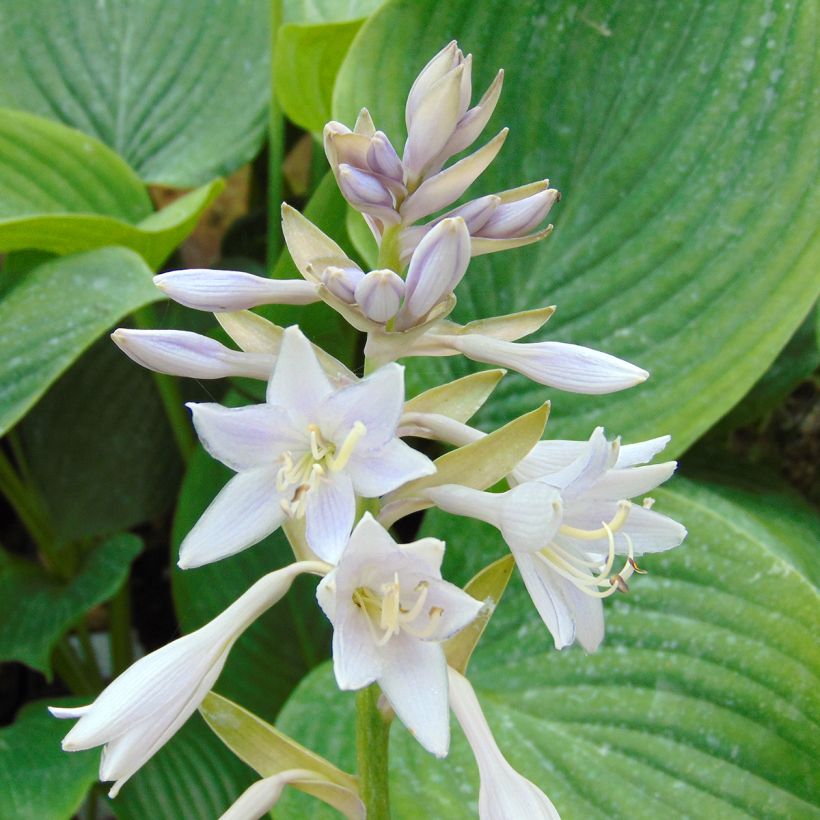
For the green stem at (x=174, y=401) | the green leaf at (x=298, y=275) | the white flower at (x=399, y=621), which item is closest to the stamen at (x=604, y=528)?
the white flower at (x=399, y=621)

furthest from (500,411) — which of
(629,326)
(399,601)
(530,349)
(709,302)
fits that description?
(399,601)

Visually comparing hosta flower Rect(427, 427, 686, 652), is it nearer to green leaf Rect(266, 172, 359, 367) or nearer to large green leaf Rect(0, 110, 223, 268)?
green leaf Rect(266, 172, 359, 367)

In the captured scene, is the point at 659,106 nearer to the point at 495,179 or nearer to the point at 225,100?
the point at 495,179

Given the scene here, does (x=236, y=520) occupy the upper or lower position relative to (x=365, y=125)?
lower

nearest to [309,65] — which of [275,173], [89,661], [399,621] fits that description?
[275,173]

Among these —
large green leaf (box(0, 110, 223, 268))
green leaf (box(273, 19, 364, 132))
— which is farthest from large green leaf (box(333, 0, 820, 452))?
large green leaf (box(0, 110, 223, 268))

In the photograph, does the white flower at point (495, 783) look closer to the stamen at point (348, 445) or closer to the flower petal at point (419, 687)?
the flower petal at point (419, 687)

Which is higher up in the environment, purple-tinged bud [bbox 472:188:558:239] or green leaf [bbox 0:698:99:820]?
purple-tinged bud [bbox 472:188:558:239]

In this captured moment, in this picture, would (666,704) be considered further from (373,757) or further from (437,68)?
(437,68)
